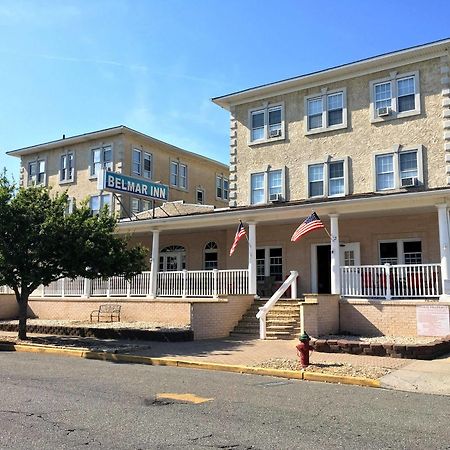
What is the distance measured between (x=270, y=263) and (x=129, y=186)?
7.87 meters

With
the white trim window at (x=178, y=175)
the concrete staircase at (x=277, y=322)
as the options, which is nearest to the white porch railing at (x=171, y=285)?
the concrete staircase at (x=277, y=322)

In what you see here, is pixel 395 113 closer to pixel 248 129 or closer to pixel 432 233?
pixel 432 233

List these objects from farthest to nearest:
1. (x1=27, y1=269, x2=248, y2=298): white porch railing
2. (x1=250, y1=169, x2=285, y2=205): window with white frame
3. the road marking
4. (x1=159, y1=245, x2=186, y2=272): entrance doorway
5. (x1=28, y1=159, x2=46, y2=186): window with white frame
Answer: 1. (x1=28, y1=159, x2=46, y2=186): window with white frame
2. (x1=159, y1=245, x2=186, y2=272): entrance doorway
3. (x1=250, y1=169, x2=285, y2=205): window with white frame
4. (x1=27, y1=269, x2=248, y2=298): white porch railing
5. the road marking

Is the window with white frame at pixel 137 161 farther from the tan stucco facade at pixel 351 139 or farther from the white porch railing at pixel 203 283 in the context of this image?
the white porch railing at pixel 203 283

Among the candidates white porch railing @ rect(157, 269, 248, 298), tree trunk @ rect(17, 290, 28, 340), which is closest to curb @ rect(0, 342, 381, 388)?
tree trunk @ rect(17, 290, 28, 340)

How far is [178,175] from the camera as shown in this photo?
3406cm

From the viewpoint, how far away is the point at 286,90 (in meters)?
23.5

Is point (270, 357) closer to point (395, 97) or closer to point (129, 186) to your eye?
point (395, 97)

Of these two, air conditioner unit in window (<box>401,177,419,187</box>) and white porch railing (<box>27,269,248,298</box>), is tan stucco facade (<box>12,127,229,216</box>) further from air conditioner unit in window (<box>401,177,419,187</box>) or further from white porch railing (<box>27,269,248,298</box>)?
air conditioner unit in window (<box>401,177,419,187</box>)

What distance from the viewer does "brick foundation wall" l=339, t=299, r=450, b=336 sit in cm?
1598

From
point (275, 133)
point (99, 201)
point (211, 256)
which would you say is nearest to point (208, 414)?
point (211, 256)

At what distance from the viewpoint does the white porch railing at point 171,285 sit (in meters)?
20.2

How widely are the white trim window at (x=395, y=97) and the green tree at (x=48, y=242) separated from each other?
11.2 meters

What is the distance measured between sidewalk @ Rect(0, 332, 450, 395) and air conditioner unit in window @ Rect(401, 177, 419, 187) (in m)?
7.94
